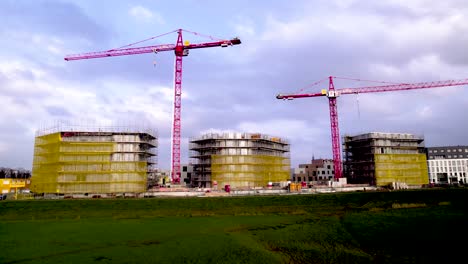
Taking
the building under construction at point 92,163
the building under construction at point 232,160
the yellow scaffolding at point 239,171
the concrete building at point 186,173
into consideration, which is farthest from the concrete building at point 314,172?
the building under construction at point 92,163

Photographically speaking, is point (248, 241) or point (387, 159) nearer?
point (248, 241)

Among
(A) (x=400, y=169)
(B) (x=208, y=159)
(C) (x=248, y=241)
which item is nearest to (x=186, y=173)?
(B) (x=208, y=159)

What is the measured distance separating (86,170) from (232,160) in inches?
Result: 1989

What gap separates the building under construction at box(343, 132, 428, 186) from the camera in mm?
150500

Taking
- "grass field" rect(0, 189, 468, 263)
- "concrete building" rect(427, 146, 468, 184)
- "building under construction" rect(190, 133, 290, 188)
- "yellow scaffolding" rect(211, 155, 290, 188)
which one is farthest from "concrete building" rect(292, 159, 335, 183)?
"grass field" rect(0, 189, 468, 263)

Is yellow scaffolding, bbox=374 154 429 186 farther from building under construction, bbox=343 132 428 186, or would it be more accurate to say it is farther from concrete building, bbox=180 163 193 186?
concrete building, bbox=180 163 193 186

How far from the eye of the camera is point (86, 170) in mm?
111312

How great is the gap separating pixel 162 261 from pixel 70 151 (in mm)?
97549

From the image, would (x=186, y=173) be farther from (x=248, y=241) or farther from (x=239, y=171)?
(x=248, y=241)

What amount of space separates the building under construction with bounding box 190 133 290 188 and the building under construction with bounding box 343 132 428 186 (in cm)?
4215

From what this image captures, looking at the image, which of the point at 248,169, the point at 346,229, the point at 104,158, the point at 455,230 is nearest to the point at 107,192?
the point at 104,158

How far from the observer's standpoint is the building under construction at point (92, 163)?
11000cm

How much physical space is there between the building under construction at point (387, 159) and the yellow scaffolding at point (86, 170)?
9602cm

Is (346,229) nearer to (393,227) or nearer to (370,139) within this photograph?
(393,227)
